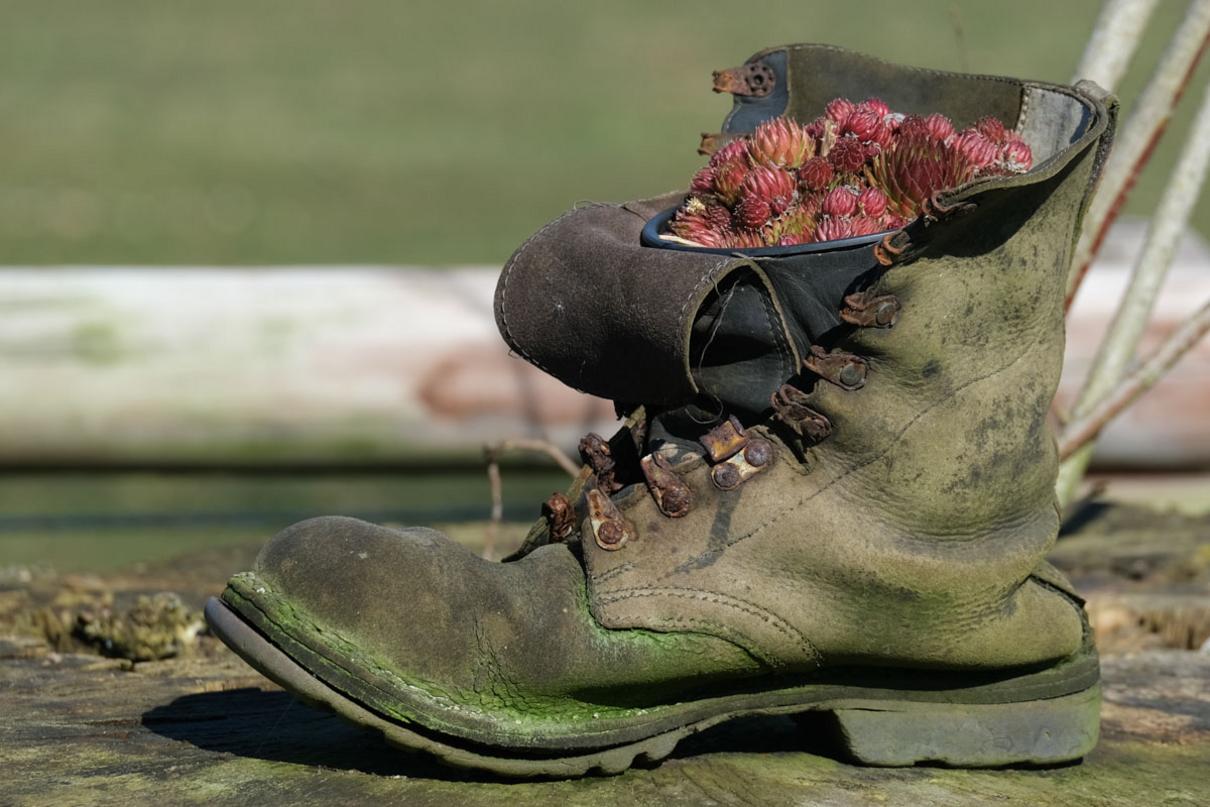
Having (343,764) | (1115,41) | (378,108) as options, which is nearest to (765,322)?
(343,764)

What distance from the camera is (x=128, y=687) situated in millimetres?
1756

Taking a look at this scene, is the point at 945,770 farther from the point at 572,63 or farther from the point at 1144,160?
the point at 572,63

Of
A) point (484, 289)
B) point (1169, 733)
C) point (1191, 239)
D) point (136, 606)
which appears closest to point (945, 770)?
point (1169, 733)

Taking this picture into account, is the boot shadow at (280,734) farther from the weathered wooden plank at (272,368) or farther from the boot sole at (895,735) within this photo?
the weathered wooden plank at (272,368)

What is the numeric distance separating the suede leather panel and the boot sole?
13.5 inches

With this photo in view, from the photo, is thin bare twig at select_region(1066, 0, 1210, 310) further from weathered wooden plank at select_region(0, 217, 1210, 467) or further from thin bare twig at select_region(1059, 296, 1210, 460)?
weathered wooden plank at select_region(0, 217, 1210, 467)

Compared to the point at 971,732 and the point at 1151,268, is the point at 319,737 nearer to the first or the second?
the point at 971,732

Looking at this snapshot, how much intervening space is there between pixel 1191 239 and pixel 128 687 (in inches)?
137

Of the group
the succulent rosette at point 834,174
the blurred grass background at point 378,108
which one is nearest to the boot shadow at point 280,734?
the succulent rosette at point 834,174

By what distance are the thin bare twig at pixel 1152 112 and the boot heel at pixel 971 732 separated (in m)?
1.02

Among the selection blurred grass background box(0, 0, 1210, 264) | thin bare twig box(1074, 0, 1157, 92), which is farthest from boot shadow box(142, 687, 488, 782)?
blurred grass background box(0, 0, 1210, 264)

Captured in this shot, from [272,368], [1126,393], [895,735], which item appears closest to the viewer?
[895,735]

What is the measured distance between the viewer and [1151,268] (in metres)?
2.54

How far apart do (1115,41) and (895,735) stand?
4.34ft
